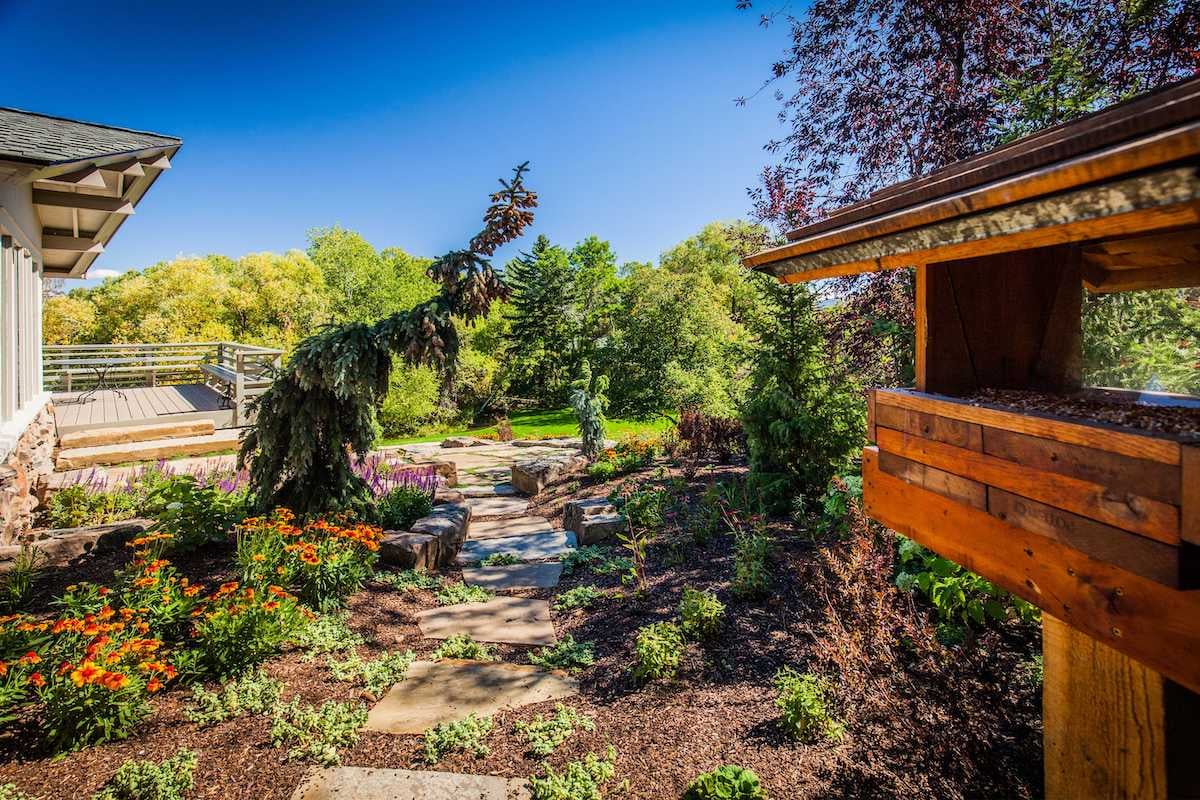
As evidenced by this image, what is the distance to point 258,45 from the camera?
8453 mm

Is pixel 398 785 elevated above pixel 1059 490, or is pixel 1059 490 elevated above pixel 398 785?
pixel 1059 490

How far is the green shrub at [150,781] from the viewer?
205cm

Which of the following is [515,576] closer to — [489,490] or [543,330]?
[489,490]

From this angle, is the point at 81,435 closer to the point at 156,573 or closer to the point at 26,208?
the point at 26,208

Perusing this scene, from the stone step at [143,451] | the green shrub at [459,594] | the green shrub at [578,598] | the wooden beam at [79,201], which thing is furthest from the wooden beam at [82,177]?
the green shrub at [578,598]

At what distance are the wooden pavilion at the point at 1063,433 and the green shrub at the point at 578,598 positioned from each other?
266 centimetres

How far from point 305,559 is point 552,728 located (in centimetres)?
194

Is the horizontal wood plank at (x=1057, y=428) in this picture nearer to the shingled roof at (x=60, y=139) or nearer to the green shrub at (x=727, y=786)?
the green shrub at (x=727, y=786)

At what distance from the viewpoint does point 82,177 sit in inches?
183

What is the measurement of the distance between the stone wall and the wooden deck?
2.31 metres

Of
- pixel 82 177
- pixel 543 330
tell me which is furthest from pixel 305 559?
pixel 543 330

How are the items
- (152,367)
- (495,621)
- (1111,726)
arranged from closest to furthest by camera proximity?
(1111,726)
(495,621)
(152,367)

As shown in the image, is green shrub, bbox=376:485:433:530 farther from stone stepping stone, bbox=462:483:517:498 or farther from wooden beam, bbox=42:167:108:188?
wooden beam, bbox=42:167:108:188

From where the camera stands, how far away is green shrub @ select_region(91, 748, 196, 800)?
6.74ft
